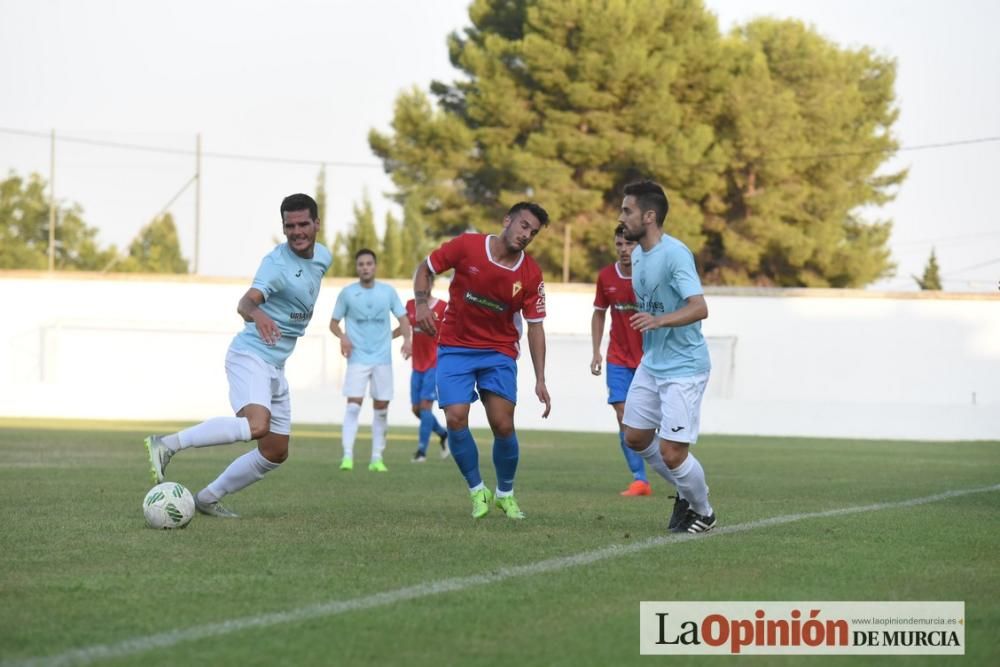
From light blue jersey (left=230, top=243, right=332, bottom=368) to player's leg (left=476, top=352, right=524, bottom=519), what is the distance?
Answer: 4.17 ft

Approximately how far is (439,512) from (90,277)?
31.0m

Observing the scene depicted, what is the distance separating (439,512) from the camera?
34.7 ft

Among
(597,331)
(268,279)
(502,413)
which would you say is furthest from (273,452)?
(597,331)

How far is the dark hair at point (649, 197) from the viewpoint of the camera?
9125 mm

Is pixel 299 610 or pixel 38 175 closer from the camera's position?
pixel 299 610

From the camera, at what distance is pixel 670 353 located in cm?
926

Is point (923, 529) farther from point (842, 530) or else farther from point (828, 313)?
point (828, 313)

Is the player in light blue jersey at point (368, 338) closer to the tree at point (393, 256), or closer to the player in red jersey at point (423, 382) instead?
the player in red jersey at point (423, 382)

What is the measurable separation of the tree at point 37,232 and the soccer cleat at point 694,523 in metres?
33.7

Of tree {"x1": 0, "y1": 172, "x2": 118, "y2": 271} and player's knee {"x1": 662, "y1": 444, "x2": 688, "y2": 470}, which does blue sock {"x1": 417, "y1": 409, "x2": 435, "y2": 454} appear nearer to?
player's knee {"x1": 662, "y1": 444, "x2": 688, "y2": 470}

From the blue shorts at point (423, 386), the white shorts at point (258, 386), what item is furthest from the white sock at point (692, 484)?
the blue shorts at point (423, 386)

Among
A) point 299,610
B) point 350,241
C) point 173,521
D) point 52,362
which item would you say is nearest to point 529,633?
point 299,610

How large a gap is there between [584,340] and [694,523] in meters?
28.6

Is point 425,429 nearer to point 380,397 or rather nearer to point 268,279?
point 380,397
